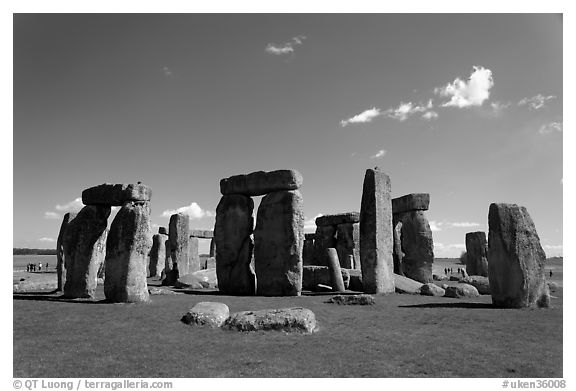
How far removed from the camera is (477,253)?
25.4m

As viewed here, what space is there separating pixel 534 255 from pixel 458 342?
16.2ft

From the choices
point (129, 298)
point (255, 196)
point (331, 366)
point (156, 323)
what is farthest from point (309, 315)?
point (255, 196)

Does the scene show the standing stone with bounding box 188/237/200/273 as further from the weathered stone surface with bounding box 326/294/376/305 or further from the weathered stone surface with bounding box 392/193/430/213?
the weathered stone surface with bounding box 326/294/376/305

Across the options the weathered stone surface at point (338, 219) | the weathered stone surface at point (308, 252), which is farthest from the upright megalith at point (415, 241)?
the weathered stone surface at point (308, 252)

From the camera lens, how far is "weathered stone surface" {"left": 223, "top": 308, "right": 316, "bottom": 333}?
7.67 metres

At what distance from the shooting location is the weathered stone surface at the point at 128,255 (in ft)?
37.0

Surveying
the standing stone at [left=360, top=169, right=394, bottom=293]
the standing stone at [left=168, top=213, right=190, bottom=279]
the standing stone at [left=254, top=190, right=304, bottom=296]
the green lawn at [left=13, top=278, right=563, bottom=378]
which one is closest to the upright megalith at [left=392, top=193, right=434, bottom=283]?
the standing stone at [left=360, top=169, right=394, bottom=293]

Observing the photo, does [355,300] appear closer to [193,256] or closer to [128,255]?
[128,255]

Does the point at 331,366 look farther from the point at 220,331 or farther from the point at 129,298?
the point at 129,298

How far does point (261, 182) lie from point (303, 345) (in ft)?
30.5

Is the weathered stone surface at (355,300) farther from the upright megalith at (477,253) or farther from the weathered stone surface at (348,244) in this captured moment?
the upright megalith at (477,253)

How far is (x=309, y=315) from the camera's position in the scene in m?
8.02

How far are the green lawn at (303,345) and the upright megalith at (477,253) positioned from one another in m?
16.2

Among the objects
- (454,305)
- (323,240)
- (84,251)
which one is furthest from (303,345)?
(323,240)
